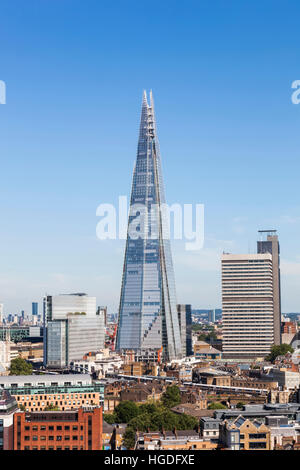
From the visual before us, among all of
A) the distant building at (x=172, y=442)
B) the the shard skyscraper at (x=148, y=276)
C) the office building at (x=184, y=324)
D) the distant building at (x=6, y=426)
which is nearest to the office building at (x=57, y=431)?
the distant building at (x=6, y=426)

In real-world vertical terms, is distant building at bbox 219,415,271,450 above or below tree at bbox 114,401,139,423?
above

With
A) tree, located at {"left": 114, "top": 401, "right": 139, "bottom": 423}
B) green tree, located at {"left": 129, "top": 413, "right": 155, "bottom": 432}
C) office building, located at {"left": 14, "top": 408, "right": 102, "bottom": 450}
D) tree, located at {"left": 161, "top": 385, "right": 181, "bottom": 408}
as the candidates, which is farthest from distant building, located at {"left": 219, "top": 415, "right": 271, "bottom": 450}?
tree, located at {"left": 161, "top": 385, "right": 181, "bottom": 408}

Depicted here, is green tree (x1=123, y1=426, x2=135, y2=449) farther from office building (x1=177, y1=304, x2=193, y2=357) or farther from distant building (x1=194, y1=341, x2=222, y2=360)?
office building (x1=177, y1=304, x2=193, y2=357)

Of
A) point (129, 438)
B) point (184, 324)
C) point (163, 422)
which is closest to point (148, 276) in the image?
point (184, 324)

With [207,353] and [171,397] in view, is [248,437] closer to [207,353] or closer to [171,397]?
[171,397]

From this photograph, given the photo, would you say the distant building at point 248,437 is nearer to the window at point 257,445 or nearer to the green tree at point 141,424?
the window at point 257,445
